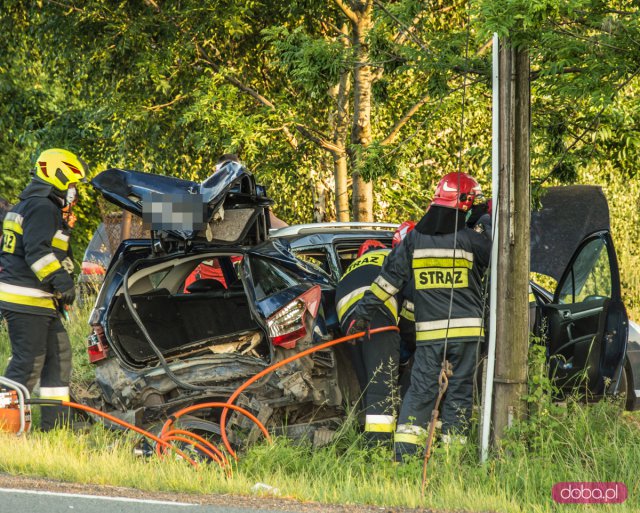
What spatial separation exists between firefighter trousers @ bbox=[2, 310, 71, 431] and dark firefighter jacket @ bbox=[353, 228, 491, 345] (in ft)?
7.67

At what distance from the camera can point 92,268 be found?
14.8 meters

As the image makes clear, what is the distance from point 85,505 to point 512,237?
305cm

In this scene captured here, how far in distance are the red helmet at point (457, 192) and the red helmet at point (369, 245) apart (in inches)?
44.4

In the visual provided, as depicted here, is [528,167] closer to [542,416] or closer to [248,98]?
[542,416]

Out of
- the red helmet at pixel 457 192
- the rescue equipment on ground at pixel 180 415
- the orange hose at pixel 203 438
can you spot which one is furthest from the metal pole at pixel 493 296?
the orange hose at pixel 203 438

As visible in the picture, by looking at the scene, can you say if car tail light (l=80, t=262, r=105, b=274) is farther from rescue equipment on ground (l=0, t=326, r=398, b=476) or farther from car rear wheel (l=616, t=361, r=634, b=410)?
car rear wheel (l=616, t=361, r=634, b=410)

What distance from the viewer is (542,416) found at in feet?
20.5

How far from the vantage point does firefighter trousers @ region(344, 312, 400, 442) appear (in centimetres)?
654

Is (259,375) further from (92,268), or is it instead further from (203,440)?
(92,268)

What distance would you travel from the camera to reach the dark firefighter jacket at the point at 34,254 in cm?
685

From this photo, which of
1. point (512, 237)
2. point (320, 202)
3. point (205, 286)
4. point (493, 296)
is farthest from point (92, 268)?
point (512, 237)

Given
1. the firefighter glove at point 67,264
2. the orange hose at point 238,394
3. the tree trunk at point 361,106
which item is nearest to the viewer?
the orange hose at point 238,394

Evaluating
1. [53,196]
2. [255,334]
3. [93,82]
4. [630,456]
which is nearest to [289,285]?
[255,334]

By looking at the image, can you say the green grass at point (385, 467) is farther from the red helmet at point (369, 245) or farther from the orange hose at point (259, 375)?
the red helmet at point (369, 245)
